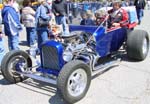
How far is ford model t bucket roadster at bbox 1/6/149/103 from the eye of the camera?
198 inches

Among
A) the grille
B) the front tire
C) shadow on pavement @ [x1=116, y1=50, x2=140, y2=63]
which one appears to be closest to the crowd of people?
the grille

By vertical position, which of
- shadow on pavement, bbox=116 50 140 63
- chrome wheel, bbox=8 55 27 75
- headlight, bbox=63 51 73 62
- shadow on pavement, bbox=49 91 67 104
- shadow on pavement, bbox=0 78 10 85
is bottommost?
shadow on pavement, bbox=49 91 67 104

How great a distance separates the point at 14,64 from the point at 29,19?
3.03 meters

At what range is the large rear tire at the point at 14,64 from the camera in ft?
19.5

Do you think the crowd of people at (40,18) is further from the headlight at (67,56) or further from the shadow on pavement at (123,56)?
the shadow on pavement at (123,56)

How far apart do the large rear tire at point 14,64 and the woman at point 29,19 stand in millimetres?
2555

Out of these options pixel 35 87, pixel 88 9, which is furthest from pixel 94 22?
pixel 35 87

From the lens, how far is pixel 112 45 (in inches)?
283

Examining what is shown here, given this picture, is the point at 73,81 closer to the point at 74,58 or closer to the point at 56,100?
the point at 56,100

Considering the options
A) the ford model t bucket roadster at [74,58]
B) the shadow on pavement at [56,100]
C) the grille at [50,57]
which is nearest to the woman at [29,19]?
the ford model t bucket roadster at [74,58]

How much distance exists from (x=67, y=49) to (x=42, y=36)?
2415 millimetres

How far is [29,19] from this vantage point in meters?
8.88

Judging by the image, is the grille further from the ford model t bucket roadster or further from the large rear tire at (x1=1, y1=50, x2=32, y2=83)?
the large rear tire at (x1=1, y1=50, x2=32, y2=83)

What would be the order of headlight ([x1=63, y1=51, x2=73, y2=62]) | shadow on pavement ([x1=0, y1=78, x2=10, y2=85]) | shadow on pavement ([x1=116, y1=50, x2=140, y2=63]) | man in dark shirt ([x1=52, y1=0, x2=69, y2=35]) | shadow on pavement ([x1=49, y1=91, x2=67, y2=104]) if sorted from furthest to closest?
man in dark shirt ([x1=52, y1=0, x2=69, y2=35]) < shadow on pavement ([x1=116, y1=50, x2=140, y2=63]) < shadow on pavement ([x1=0, y1=78, x2=10, y2=85]) < headlight ([x1=63, y1=51, x2=73, y2=62]) < shadow on pavement ([x1=49, y1=91, x2=67, y2=104])
